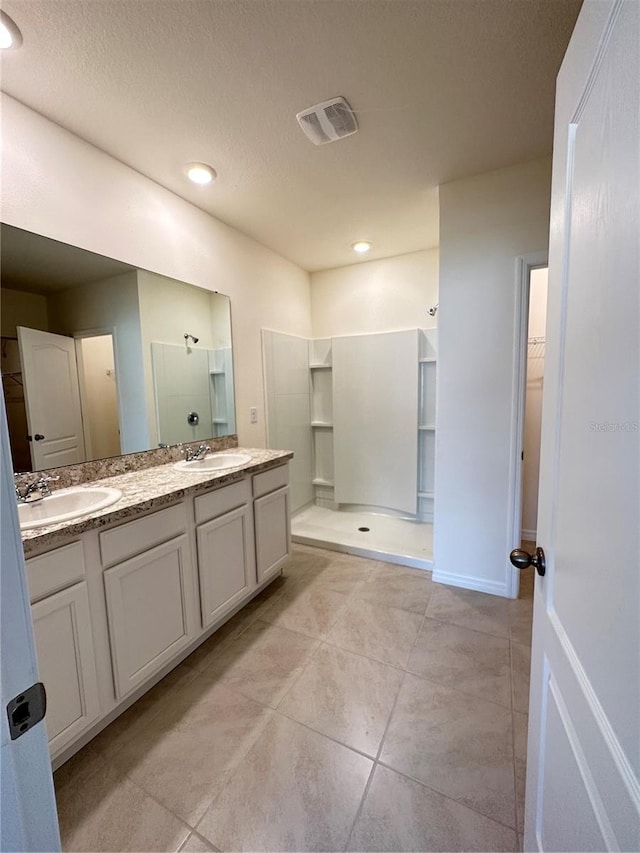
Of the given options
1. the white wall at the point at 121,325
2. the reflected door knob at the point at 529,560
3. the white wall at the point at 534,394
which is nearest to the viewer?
the reflected door knob at the point at 529,560

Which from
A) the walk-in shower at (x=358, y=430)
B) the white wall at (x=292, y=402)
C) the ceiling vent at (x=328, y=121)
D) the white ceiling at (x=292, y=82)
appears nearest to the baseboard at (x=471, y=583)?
the walk-in shower at (x=358, y=430)

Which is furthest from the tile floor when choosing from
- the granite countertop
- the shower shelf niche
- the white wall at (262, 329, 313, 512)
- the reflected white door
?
the white wall at (262, 329, 313, 512)

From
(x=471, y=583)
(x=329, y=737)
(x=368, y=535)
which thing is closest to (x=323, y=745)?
(x=329, y=737)

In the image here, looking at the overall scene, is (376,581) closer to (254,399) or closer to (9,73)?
(254,399)

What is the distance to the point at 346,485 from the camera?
3.56m

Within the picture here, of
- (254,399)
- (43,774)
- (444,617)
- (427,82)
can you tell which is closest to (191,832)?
(43,774)

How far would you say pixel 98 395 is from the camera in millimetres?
1772

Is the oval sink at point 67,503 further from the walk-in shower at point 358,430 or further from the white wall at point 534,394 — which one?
the white wall at point 534,394

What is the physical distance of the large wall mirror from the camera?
1.46m

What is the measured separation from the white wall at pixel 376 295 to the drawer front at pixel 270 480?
182 centimetres

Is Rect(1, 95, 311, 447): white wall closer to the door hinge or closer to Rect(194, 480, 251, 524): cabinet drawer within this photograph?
Rect(194, 480, 251, 524): cabinet drawer

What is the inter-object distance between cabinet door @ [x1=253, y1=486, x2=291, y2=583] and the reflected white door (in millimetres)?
980

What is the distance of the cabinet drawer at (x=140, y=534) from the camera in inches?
50.8

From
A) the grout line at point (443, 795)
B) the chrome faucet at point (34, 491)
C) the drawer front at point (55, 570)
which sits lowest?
the grout line at point (443, 795)
